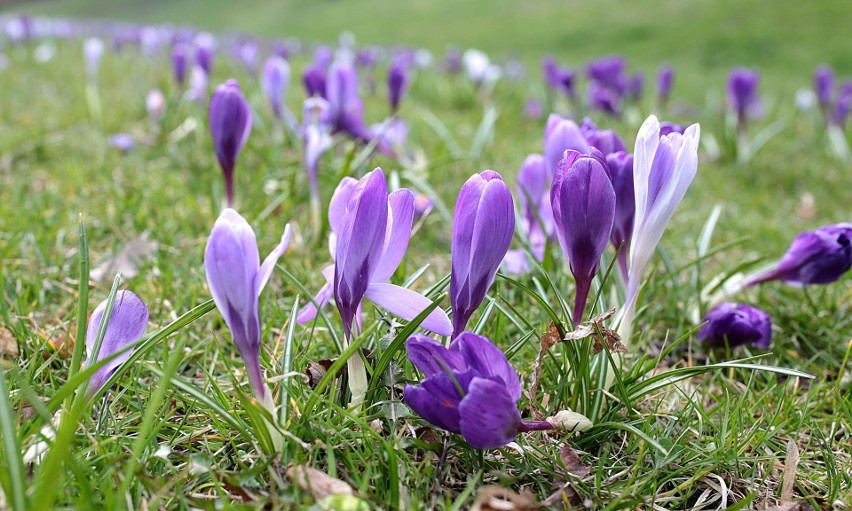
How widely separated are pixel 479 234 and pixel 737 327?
100 cm

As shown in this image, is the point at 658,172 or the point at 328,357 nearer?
the point at 658,172

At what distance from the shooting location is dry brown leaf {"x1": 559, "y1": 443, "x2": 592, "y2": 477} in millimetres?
1174

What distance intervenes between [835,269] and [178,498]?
1.71 metres

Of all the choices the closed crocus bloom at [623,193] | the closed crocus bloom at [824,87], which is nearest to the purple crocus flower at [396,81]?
the closed crocus bloom at [623,193]

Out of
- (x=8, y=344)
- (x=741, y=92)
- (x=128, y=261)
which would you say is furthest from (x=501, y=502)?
(x=741, y=92)

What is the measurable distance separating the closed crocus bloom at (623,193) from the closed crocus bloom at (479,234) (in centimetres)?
40

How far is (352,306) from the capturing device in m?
1.17

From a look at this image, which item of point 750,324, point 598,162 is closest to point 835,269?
point 750,324

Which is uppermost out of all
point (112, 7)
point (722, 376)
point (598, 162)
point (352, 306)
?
point (112, 7)

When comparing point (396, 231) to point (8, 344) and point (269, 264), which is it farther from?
point (8, 344)

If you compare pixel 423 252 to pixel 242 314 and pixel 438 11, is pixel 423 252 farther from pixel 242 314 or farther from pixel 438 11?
pixel 438 11

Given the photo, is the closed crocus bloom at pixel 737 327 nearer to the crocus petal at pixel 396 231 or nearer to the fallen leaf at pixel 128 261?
the crocus petal at pixel 396 231

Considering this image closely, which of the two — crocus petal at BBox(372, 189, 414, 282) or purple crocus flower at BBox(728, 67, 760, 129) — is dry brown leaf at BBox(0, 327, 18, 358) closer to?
crocus petal at BBox(372, 189, 414, 282)

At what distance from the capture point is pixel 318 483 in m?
1.02
